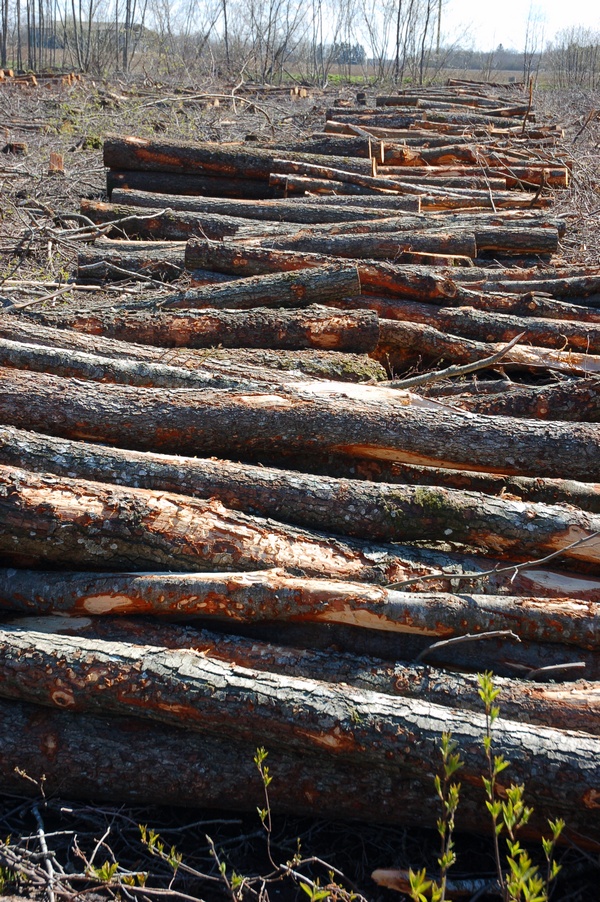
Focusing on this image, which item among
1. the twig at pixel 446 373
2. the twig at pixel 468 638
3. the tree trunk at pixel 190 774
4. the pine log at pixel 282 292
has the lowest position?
the tree trunk at pixel 190 774

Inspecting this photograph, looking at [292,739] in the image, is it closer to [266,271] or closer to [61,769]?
[61,769]

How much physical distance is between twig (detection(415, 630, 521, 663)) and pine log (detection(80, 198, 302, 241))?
4873 millimetres

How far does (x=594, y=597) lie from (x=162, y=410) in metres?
2.15

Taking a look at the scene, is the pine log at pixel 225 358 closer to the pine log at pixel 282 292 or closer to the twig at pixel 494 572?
the pine log at pixel 282 292

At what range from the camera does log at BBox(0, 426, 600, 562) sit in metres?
3.02

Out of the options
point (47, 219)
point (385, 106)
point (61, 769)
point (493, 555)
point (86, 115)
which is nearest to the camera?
point (61, 769)

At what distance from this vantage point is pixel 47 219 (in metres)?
7.38

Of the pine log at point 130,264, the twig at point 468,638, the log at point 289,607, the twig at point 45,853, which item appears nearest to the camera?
the twig at point 45,853

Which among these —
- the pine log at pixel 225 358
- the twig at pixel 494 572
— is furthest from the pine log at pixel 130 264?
the twig at pixel 494 572

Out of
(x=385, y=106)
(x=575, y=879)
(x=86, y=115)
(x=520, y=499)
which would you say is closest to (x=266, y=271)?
(x=520, y=499)

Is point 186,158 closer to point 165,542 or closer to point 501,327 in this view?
point 501,327

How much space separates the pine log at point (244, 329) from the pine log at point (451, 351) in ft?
0.90

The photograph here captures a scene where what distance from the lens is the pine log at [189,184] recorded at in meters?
8.48

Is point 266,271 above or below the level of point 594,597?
above
